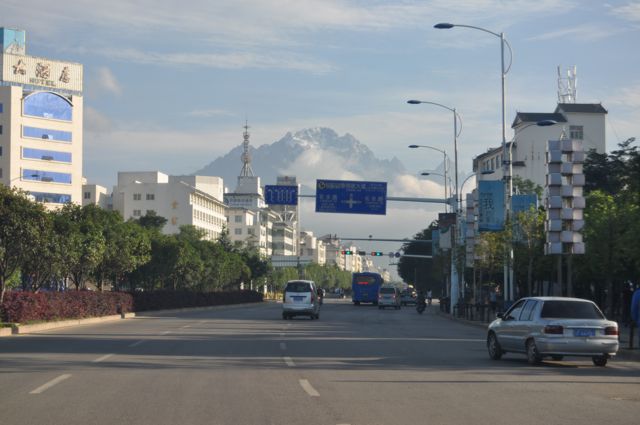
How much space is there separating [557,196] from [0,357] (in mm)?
18958

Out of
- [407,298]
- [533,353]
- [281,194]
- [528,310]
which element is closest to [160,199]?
[407,298]

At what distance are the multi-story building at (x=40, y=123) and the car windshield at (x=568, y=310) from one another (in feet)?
321

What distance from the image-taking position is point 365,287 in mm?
98375

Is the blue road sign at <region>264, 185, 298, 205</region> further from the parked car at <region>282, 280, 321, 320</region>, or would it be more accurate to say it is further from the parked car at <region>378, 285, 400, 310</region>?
the parked car at <region>378, 285, 400, 310</region>

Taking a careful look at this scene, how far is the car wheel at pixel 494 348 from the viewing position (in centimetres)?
2244

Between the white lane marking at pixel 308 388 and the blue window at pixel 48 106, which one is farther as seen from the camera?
the blue window at pixel 48 106

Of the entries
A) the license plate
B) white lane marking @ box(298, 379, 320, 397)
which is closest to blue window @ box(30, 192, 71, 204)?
the license plate

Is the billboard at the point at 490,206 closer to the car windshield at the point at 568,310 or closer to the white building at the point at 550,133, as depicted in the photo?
the car windshield at the point at 568,310

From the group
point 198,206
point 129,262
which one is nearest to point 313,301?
point 129,262

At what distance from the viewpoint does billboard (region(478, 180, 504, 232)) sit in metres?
42.5

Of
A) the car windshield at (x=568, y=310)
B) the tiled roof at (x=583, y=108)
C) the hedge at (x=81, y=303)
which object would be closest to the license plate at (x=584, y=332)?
the car windshield at (x=568, y=310)

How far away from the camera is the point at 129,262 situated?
179ft

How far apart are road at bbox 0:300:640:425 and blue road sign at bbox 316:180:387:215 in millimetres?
29313

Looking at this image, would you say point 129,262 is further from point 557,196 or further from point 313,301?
point 557,196
